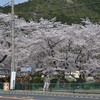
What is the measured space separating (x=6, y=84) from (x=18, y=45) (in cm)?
786

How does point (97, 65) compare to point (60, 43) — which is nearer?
point (97, 65)

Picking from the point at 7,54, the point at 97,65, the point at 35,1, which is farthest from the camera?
the point at 35,1

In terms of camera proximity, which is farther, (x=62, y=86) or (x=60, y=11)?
(x=60, y=11)

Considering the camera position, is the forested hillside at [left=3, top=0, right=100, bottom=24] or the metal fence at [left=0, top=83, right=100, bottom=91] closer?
the metal fence at [left=0, top=83, right=100, bottom=91]

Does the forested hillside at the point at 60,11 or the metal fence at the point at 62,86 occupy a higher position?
the forested hillside at the point at 60,11

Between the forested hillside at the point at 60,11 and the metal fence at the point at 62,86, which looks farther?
the forested hillside at the point at 60,11

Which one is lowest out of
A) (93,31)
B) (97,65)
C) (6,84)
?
(6,84)

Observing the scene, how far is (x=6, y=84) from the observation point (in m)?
30.8

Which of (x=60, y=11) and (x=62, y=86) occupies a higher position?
(x=60, y=11)

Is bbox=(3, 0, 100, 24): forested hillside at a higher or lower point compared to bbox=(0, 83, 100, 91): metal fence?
higher

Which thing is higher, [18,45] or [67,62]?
[18,45]

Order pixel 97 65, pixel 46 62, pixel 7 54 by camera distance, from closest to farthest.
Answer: pixel 97 65
pixel 46 62
pixel 7 54

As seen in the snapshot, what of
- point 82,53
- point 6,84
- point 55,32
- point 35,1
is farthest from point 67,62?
point 35,1

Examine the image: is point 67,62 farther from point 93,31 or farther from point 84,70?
point 93,31
